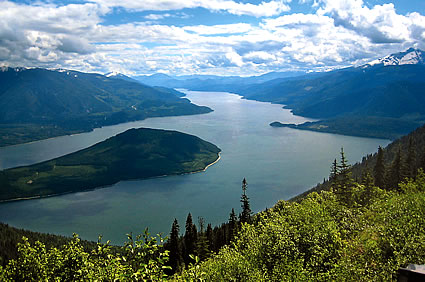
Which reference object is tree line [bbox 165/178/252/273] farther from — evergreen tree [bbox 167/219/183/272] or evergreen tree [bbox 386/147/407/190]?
evergreen tree [bbox 386/147/407/190]

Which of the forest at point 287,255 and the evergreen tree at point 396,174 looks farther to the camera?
the evergreen tree at point 396,174

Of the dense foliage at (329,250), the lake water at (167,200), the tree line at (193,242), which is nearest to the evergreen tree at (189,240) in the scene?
the tree line at (193,242)

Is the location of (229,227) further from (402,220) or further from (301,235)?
(402,220)

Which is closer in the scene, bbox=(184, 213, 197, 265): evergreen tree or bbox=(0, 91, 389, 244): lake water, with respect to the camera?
bbox=(184, 213, 197, 265): evergreen tree

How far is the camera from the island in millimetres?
151000

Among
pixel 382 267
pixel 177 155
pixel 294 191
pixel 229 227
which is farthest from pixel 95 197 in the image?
pixel 382 267

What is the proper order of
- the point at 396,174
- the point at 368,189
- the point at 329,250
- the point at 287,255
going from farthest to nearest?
1. the point at 396,174
2. the point at 368,189
3. the point at 287,255
4. the point at 329,250

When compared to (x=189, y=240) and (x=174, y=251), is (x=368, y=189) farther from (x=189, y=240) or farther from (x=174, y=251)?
(x=174, y=251)

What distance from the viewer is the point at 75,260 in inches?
654

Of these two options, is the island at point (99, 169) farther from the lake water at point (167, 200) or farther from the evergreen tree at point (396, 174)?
the evergreen tree at point (396, 174)

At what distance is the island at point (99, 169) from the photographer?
151 m

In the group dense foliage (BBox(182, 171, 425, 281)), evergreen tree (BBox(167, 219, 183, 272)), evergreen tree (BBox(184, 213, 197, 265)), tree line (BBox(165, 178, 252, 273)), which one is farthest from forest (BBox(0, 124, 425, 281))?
evergreen tree (BBox(184, 213, 197, 265))

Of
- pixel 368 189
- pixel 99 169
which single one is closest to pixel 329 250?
pixel 368 189

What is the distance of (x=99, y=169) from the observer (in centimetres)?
17362
